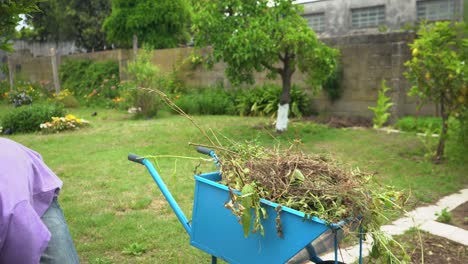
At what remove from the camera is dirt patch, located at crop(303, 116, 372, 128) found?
32.1ft

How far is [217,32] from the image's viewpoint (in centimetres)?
766

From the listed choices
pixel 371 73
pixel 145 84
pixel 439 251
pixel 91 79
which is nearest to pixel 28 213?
pixel 439 251

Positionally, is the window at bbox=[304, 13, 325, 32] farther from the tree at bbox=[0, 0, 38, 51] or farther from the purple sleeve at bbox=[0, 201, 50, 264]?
the purple sleeve at bbox=[0, 201, 50, 264]

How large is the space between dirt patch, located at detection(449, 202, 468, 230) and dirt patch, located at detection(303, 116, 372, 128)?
16.6 feet

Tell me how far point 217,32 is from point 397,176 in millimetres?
3829

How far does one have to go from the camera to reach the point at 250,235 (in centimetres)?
217

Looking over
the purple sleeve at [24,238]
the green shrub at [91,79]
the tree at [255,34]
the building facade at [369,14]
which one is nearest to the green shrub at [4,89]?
the green shrub at [91,79]

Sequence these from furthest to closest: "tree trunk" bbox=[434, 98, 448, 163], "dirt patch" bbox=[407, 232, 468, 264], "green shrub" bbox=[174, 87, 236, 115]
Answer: "green shrub" bbox=[174, 87, 236, 115], "tree trunk" bbox=[434, 98, 448, 163], "dirt patch" bbox=[407, 232, 468, 264]

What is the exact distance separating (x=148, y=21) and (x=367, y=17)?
412 inches

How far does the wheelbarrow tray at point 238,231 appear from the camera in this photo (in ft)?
6.36

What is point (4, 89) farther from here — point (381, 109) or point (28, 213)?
point (28, 213)

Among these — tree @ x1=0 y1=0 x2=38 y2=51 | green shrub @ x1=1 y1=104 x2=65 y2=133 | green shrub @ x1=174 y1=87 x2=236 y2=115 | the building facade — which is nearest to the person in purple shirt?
tree @ x1=0 y1=0 x2=38 y2=51

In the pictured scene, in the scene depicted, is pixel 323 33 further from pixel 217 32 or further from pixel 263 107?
pixel 217 32

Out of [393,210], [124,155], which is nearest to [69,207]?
[124,155]
